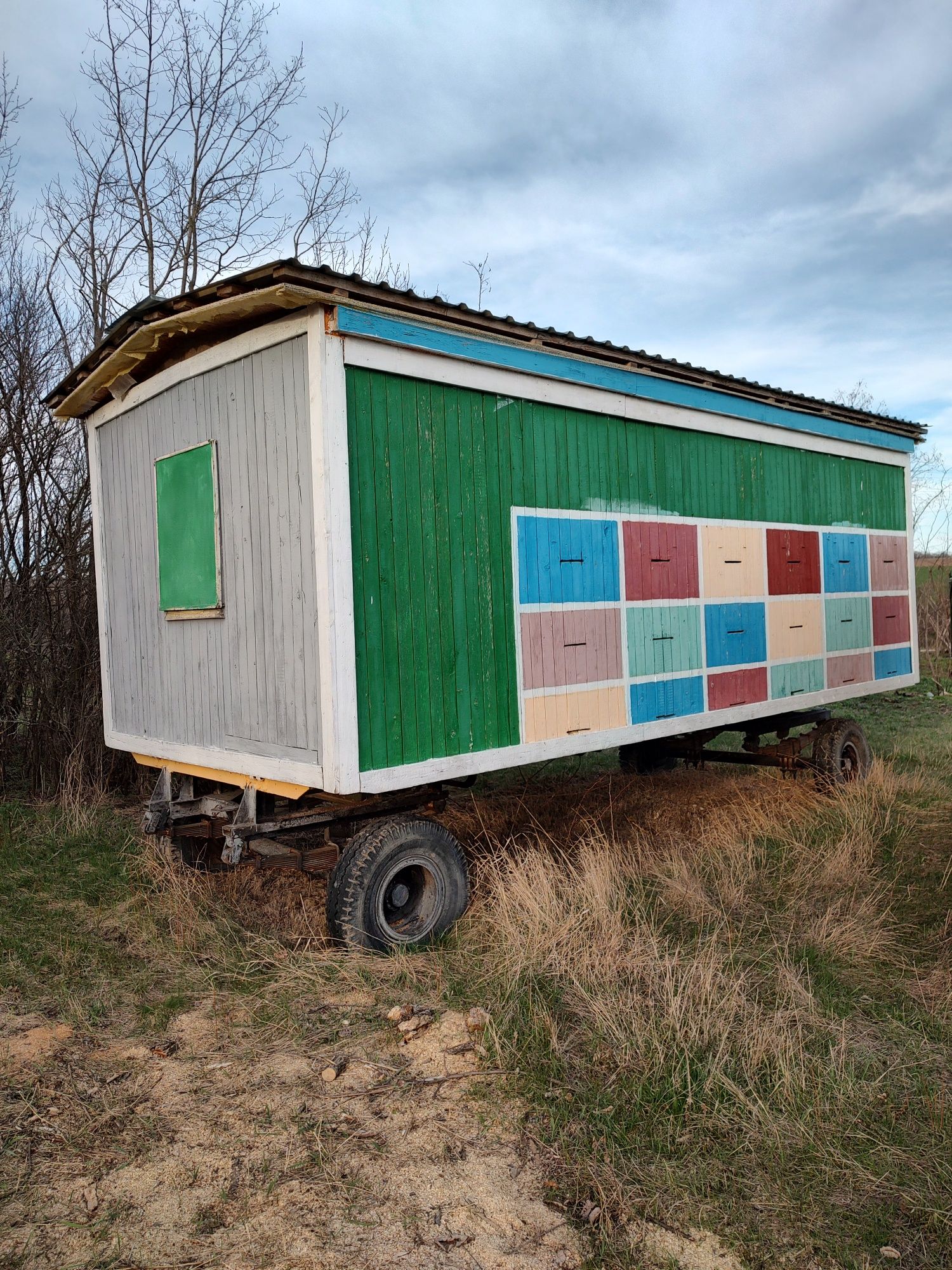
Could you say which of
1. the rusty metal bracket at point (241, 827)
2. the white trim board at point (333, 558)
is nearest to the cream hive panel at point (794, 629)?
the white trim board at point (333, 558)

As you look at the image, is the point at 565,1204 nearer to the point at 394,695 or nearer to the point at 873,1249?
the point at 873,1249

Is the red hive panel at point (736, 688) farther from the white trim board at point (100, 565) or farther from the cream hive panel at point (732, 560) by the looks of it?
the white trim board at point (100, 565)

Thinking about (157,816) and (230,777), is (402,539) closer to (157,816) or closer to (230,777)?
(230,777)

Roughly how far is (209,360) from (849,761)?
6896 millimetres

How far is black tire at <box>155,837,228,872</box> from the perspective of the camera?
6.05 metres

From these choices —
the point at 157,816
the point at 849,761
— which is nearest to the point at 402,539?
the point at 157,816

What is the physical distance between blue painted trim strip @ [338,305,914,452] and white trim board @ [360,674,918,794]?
2150 mm

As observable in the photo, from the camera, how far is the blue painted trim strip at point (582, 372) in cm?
461

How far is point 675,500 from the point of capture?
6.66 meters

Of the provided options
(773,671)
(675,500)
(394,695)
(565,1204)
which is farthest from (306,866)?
(773,671)

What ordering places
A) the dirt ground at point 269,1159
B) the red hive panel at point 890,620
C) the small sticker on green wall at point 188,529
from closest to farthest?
the dirt ground at point 269,1159 < the small sticker on green wall at point 188,529 < the red hive panel at point 890,620

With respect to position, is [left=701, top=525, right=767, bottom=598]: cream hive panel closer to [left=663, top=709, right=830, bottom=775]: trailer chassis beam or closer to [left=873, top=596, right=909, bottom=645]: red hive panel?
[left=663, top=709, right=830, bottom=775]: trailer chassis beam

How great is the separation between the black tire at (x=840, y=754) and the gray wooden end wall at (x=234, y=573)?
549 cm

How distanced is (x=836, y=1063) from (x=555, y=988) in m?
1.12
